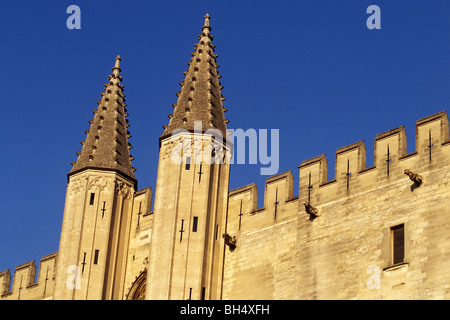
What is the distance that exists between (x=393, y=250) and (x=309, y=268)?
97.9 inches

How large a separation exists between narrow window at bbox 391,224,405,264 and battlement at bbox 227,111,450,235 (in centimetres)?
127

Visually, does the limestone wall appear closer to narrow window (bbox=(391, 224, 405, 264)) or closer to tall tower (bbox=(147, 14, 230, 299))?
narrow window (bbox=(391, 224, 405, 264))

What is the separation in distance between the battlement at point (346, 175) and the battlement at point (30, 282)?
21.3 ft

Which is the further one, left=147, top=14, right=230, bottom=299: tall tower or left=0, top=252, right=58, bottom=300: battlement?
left=0, top=252, right=58, bottom=300: battlement

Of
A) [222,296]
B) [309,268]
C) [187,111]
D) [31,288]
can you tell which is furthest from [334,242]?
[31,288]

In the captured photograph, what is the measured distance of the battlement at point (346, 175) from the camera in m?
37.1

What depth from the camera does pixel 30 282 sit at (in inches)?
1751

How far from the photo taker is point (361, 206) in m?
37.6

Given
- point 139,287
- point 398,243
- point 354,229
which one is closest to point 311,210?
point 354,229

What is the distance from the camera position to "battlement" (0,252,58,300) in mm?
43406

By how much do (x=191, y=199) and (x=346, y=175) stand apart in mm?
4382

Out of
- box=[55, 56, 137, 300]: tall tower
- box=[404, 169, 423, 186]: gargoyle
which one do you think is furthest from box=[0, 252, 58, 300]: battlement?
box=[404, 169, 423, 186]: gargoyle

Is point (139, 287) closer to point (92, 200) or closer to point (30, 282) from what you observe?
point (92, 200)
